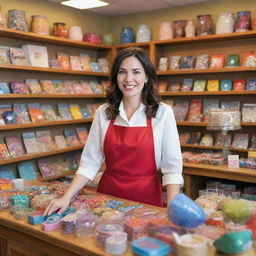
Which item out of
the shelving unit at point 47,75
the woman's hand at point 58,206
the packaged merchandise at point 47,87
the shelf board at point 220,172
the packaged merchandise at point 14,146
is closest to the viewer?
the woman's hand at point 58,206

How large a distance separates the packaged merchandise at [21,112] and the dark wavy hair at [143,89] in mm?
2112

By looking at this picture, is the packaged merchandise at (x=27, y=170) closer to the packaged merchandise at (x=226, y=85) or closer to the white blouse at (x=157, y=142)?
the white blouse at (x=157, y=142)

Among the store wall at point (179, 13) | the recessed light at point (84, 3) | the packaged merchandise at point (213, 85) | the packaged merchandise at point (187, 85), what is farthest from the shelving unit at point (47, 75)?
the packaged merchandise at point (213, 85)

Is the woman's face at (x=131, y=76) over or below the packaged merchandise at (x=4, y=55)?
below

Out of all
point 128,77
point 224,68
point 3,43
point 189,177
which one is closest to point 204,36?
point 224,68

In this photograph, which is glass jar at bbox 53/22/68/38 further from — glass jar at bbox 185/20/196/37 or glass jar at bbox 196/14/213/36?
glass jar at bbox 196/14/213/36

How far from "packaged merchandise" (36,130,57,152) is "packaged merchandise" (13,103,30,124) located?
0.33 metres

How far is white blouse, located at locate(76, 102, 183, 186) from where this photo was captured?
211 cm

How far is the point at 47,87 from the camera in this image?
4.48m

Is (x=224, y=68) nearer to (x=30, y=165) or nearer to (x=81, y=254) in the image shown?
(x=30, y=165)

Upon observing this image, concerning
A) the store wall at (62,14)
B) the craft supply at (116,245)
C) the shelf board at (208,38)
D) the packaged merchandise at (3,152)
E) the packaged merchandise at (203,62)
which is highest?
the store wall at (62,14)

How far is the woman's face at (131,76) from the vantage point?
2.08m

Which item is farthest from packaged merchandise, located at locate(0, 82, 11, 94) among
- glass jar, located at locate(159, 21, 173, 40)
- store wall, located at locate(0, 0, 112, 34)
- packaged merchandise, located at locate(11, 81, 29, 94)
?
glass jar, located at locate(159, 21, 173, 40)

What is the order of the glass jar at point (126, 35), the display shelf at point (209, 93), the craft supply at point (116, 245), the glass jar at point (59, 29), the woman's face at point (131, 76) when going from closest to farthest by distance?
1. the craft supply at point (116, 245)
2. the woman's face at point (131, 76)
3. the display shelf at point (209, 93)
4. the glass jar at point (59, 29)
5. the glass jar at point (126, 35)
